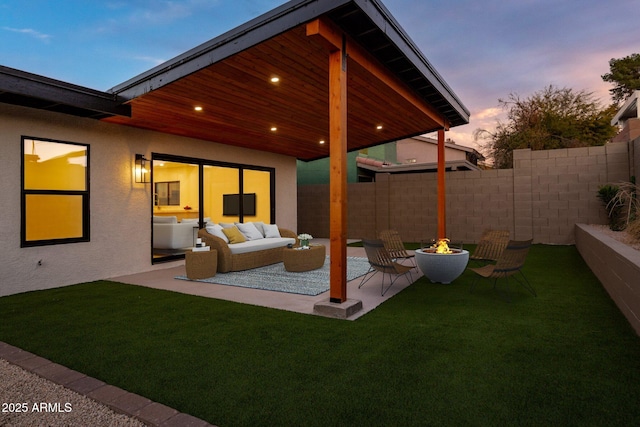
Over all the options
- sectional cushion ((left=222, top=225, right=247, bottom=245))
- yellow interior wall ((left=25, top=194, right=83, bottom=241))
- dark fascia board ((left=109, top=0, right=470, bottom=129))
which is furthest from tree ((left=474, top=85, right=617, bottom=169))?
yellow interior wall ((left=25, top=194, right=83, bottom=241))

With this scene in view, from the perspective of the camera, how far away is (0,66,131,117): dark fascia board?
4.38 meters

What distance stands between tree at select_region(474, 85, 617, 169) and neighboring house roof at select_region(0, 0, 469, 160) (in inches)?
422

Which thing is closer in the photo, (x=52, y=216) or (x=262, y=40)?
(x=262, y=40)

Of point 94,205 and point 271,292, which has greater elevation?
point 94,205

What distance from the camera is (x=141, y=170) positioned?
686cm

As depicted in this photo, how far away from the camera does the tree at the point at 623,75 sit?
20.0m

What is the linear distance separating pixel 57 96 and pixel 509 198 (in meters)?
10.2

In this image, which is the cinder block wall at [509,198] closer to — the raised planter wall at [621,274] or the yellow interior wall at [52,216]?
the raised planter wall at [621,274]

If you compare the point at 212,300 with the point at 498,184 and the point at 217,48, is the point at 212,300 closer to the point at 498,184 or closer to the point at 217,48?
the point at 217,48

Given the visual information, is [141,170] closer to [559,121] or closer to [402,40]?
[402,40]

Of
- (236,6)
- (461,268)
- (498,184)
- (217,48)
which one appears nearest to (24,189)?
(217,48)

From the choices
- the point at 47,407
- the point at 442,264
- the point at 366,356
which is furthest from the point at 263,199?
the point at 47,407

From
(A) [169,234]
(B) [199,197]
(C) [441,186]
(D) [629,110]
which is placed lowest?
(A) [169,234]

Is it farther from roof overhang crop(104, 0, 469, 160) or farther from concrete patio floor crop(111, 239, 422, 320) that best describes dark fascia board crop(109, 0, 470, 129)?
concrete patio floor crop(111, 239, 422, 320)
